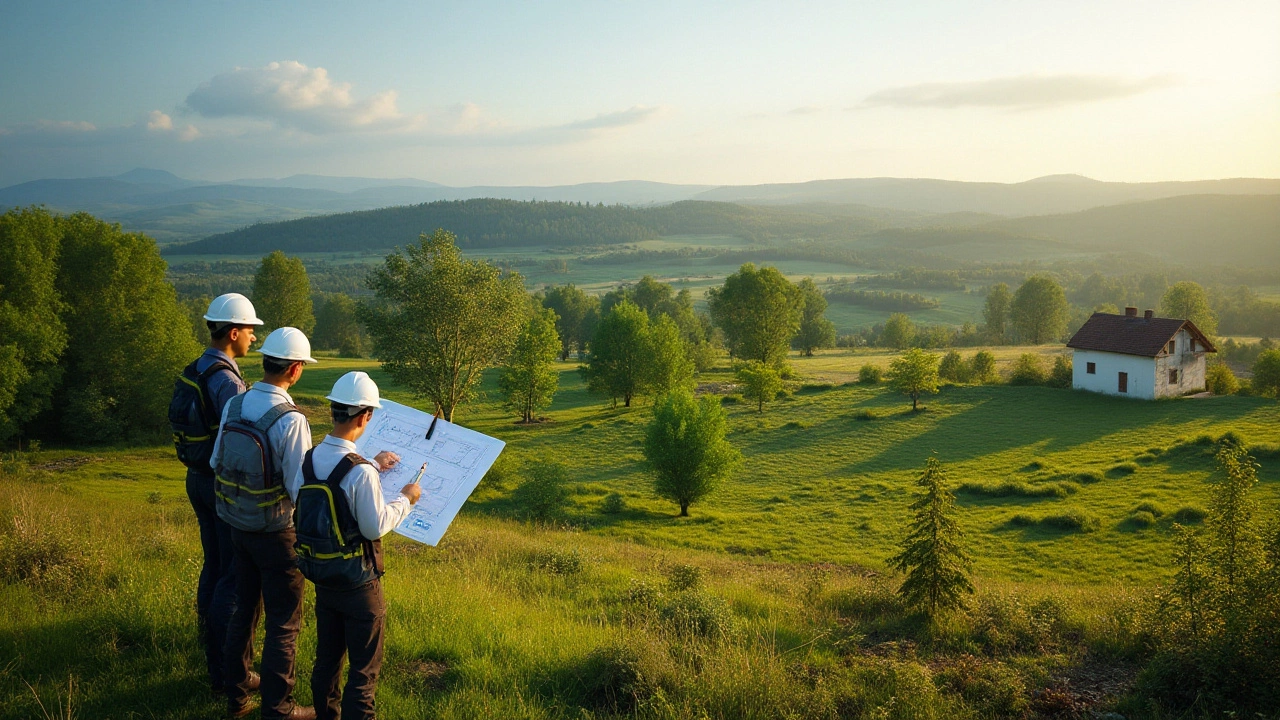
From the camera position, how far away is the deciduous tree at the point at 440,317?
36.2m

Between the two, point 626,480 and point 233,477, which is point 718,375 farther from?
point 233,477

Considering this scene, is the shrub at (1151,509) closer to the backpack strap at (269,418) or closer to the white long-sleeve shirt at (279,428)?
the white long-sleeve shirt at (279,428)

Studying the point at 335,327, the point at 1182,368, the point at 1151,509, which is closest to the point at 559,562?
the point at 1151,509

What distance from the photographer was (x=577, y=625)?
24.0ft

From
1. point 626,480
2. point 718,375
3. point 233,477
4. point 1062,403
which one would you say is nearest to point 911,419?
point 1062,403

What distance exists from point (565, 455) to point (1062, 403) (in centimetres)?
3315

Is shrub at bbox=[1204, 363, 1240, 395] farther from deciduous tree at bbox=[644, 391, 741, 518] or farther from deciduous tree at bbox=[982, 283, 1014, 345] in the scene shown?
deciduous tree at bbox=[982, 283, 1014, 345]

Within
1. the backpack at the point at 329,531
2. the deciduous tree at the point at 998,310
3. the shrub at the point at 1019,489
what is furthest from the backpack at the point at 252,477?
the deciduous tree at the point at 998,310

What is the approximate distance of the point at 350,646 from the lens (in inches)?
183

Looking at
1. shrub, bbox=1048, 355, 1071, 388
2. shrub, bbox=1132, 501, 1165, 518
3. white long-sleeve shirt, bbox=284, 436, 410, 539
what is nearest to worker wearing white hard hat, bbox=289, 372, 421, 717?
white long-sleeve shirt, bbox=284, 436, 410, 539

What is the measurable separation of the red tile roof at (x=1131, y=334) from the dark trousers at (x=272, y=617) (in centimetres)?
5140

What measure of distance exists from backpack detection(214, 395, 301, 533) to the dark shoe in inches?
54.2

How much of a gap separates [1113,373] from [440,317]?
4371 cm

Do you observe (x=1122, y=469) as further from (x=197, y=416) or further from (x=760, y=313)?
(x=760, y=313)
